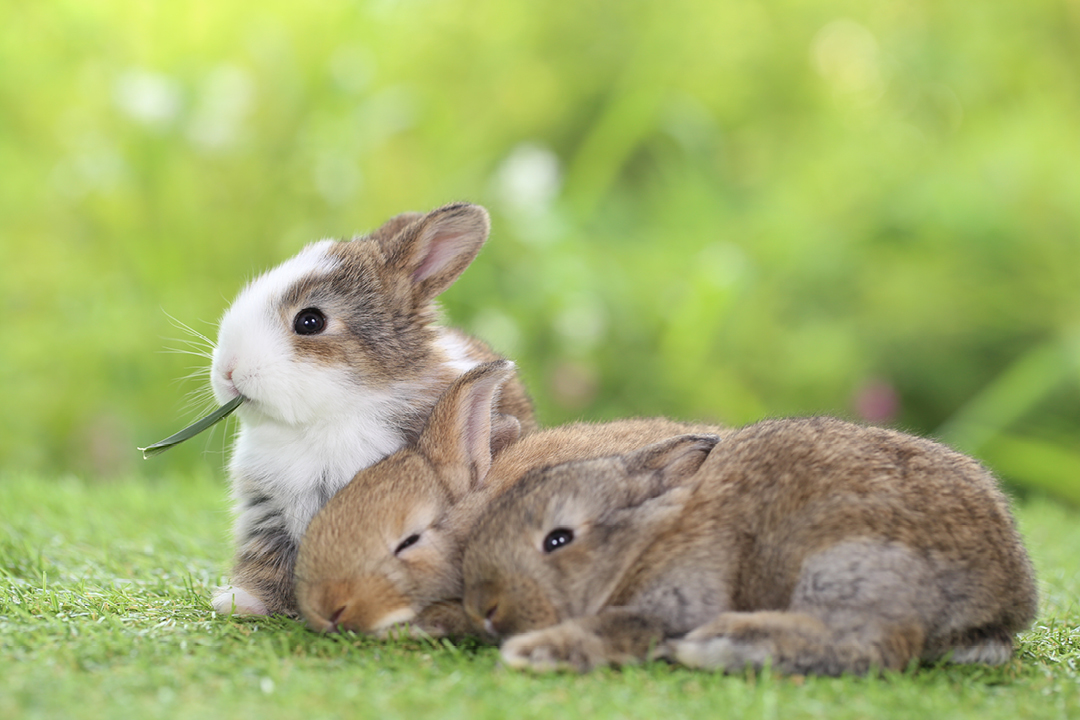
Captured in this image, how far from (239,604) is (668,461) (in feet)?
4.22

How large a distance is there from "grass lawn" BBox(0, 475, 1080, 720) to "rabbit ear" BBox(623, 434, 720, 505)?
0.54m

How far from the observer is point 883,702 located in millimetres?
2395

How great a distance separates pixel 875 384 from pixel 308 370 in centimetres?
430

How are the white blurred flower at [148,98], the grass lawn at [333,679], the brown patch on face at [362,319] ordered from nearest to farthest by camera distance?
the grass lawn at [333,679], the brown patch on face at [362,319], the white blurred flower at [148,98]

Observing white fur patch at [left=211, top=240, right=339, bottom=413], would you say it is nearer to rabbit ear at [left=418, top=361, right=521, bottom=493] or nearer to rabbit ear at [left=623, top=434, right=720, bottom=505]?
rabbit ear at [left=418, top=361, right=521, bottom=493]

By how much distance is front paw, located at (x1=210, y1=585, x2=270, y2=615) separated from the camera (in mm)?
3082

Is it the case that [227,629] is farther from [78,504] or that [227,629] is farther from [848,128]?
[848,128]

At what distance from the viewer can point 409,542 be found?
292 cm

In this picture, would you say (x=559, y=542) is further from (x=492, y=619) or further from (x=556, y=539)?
(x=492, y=619)

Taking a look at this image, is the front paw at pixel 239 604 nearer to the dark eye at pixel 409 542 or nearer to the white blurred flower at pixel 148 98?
the dark eye at pixel 409 542

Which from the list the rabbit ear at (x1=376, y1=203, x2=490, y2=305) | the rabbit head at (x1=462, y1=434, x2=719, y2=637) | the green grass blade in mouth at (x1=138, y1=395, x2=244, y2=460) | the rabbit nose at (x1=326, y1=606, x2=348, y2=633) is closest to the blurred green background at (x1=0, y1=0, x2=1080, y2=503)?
the rabbit ear at (x1=376, y1=203, x2=490, y2=305)

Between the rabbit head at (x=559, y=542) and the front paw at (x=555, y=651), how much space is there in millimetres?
118

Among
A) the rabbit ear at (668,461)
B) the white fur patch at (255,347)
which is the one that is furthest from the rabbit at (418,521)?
the white fur patch at (255,347)

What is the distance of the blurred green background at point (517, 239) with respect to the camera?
6.39 metres
